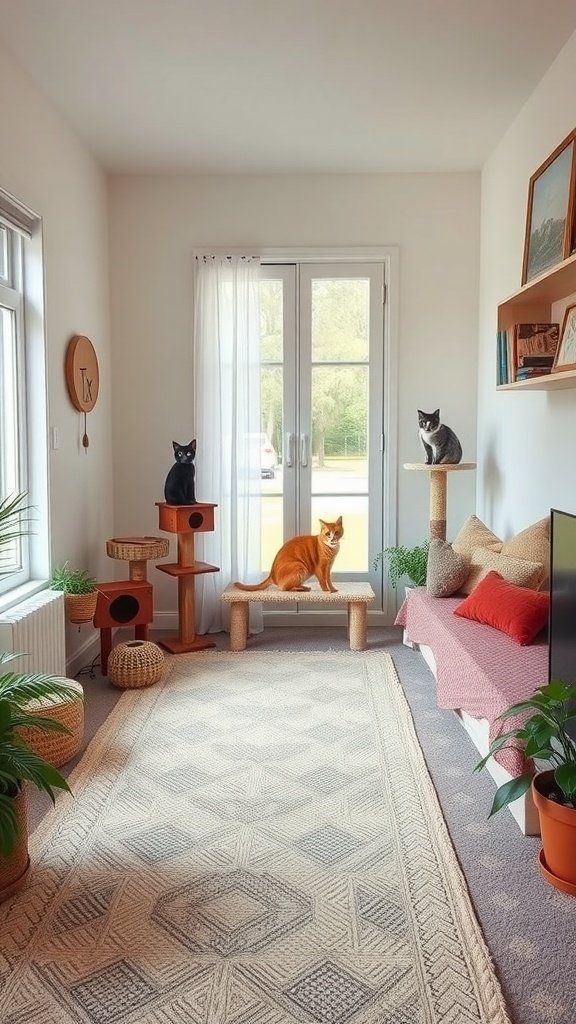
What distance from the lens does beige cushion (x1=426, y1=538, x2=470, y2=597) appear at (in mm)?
3934

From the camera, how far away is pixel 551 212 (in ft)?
10.2

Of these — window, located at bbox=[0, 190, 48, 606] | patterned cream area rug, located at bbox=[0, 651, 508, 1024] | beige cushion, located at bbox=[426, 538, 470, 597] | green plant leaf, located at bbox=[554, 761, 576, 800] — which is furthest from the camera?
beige cushion, located at bbox=[426, 538, 470, 597]

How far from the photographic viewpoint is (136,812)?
101 inches

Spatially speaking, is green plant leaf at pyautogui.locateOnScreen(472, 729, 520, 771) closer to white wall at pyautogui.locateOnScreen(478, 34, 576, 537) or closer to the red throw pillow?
the red throw pillow

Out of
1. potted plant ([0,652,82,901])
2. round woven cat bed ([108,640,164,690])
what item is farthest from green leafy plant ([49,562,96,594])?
potted plant ([0,652,82,901])

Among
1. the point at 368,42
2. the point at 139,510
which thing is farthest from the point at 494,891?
the point at 139,510

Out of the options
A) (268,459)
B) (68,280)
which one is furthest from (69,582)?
(268,459)

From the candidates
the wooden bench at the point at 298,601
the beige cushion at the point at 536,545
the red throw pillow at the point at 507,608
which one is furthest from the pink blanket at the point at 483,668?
the wooden bench at the point at 298,601

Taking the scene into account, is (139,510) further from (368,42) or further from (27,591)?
(368,42)

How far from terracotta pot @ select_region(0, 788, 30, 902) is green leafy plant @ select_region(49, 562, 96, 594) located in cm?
161

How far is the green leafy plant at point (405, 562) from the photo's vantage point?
178 inches

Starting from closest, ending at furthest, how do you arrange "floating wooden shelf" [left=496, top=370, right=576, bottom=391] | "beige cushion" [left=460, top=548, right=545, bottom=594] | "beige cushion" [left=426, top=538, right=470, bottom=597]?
1. "floating wooden shelf" [left=496, top=370, right=576, bottom=391]
2. "beige cushion" [left=460, top=548, right=545, bottom=594]
3. "beige cushion" [left=426, top=538, right=470, bottom=597]

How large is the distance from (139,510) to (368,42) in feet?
9.30

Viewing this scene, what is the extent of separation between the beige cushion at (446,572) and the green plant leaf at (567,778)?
1946 millimetres
